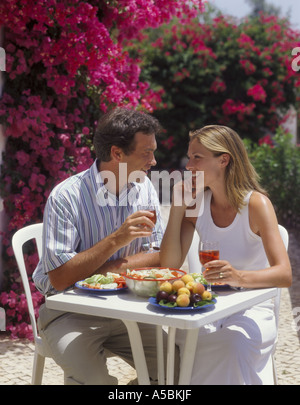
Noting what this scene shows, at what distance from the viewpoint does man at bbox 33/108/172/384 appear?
2.73 meters

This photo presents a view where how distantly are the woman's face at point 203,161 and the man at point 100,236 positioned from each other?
0.74ft

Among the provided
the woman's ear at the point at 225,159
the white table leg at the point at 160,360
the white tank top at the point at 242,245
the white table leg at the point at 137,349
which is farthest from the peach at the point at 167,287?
the woman's ear at the point at 225,159

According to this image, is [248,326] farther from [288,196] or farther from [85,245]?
[288,196]

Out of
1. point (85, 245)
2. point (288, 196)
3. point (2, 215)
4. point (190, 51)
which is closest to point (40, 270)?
point (85, 245)

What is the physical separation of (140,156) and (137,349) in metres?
1.06

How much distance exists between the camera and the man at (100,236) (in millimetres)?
2730

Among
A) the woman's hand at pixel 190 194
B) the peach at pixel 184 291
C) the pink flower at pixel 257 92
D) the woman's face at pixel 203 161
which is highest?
the pink flower at pixel 257 92

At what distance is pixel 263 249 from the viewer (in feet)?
10.1

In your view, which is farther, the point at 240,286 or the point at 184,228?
the point at 184,228

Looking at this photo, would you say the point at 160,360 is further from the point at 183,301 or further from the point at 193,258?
the point at 193,258

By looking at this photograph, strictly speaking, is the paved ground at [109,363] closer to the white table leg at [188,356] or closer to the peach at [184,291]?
the white table leg at [188,356]

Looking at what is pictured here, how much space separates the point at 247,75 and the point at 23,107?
9607 millimetres

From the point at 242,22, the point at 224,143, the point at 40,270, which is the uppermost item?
the point at 242,22

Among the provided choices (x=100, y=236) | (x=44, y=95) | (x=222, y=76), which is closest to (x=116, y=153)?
(x=100, y=236)
